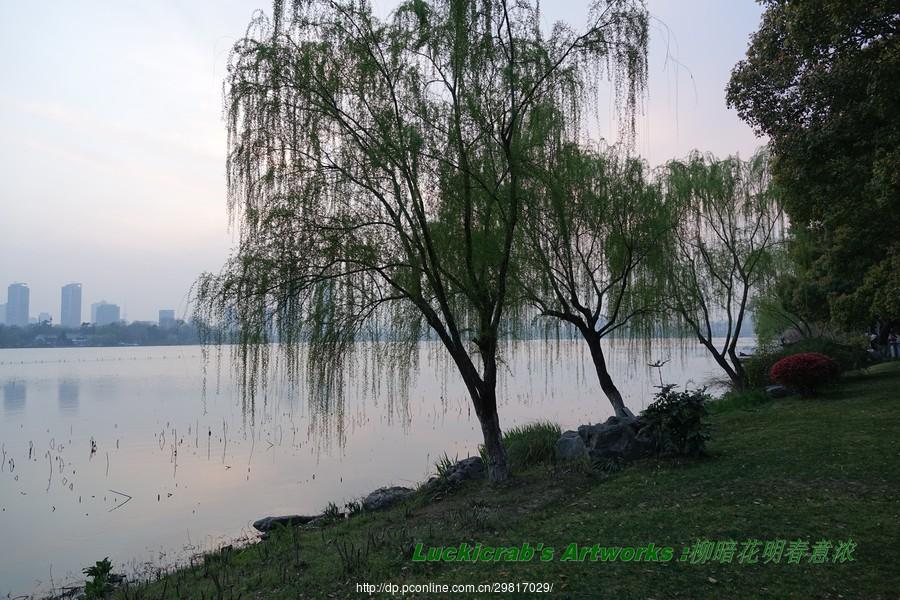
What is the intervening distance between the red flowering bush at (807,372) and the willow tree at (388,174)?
28.6ft

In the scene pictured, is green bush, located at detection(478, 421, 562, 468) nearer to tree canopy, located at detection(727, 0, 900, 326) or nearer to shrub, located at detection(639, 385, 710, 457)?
shrub, located at detection(639, 385, 710, 457)

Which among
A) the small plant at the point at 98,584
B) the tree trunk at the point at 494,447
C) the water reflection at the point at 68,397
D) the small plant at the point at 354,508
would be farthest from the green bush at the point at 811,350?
the water reflection at the point at 68,397

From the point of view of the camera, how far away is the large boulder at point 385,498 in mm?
8219

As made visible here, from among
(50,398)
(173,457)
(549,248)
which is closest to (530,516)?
(549,248)

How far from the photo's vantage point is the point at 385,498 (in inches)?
330

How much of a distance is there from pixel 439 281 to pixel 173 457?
10518 millimetres

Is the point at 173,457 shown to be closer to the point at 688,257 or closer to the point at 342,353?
the point at 342,353

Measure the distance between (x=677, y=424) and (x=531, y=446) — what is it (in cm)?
268

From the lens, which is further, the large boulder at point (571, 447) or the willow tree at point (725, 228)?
the willow tree at point (725, 228)

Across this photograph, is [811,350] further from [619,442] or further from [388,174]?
[388,174]

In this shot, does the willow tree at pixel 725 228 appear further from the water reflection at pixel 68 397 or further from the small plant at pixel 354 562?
the water reflection at pixel 68 397

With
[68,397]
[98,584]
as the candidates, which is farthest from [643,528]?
[68,397]

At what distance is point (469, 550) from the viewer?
4668mm

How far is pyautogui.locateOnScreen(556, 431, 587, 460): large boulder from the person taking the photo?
26.5ft
